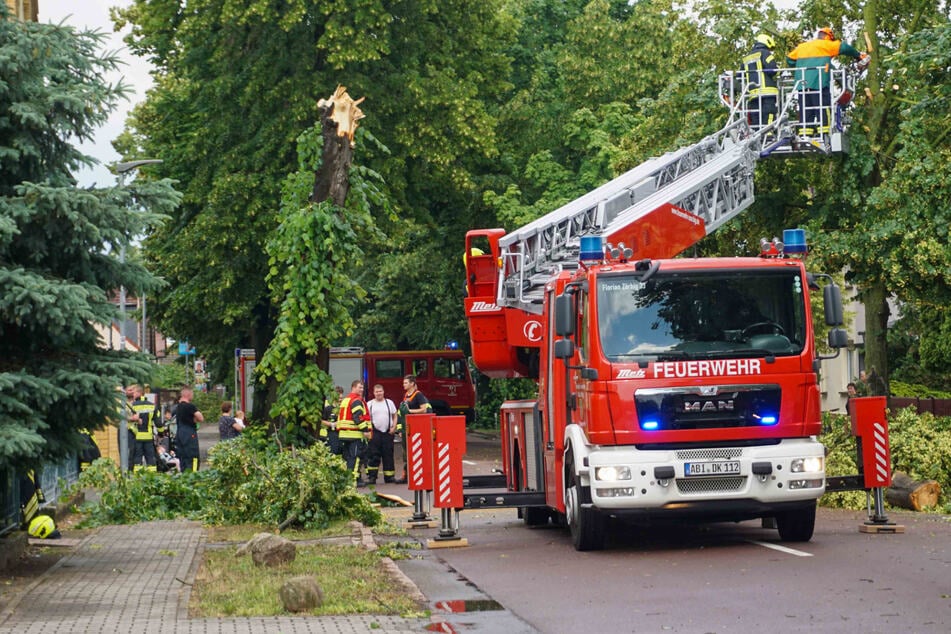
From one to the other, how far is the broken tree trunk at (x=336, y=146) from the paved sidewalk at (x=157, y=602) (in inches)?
261

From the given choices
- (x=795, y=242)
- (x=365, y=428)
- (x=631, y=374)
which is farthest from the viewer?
(x=365, y=428)

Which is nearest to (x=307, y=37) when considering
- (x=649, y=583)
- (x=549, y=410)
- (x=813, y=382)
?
(x=549, y=410)

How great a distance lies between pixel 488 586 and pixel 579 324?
3059 millimetres

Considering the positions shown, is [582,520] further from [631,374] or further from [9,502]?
[9,502]

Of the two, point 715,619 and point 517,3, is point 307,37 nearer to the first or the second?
point 517,3

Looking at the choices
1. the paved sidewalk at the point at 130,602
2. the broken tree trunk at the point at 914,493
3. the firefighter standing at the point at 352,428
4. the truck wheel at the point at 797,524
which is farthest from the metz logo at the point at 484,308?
the firefighter standing at the point at 352,428

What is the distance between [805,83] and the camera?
74.2 feet

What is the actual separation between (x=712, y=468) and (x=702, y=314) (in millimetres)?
1415

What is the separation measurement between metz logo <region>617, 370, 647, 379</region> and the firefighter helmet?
1269 cm

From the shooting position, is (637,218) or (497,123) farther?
(497,123)

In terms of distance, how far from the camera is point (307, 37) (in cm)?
3111

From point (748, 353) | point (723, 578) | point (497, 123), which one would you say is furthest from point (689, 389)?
point (497, 123)

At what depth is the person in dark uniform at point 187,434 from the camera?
78.9 feet

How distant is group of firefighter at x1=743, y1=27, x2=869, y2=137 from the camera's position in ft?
74.3
